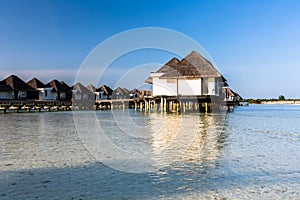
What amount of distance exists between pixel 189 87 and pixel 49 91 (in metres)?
24.1

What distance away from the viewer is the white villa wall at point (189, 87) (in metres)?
24.1

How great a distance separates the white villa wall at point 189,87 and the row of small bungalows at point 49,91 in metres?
20.1

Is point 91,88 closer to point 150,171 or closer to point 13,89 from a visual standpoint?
point 13,89

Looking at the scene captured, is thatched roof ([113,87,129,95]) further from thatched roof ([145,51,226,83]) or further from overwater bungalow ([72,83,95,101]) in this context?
thatched roof ([145,51,226,83])

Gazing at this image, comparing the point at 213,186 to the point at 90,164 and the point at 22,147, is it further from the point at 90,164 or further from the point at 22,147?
the point at 22,147

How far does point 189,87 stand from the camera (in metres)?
24.5

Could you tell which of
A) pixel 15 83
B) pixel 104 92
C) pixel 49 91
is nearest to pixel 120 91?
pixel 104 92

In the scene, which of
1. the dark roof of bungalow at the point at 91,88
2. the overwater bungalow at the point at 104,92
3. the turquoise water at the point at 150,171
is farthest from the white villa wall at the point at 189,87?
the overwater bungalow at the point at 104,92

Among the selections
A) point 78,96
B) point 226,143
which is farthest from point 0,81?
point 226,143

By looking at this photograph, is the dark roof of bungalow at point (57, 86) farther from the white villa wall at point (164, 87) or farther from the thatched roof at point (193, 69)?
the thatched roof at point (193, 69)

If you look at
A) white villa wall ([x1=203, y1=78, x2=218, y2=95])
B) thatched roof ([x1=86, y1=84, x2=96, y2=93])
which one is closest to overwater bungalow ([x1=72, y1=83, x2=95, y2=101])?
thatched roof ([x1=86, y1=84, x2=96, y2=93])

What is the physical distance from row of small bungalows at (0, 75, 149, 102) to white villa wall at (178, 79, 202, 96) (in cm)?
2012

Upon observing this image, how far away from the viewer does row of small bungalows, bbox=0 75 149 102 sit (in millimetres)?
35219

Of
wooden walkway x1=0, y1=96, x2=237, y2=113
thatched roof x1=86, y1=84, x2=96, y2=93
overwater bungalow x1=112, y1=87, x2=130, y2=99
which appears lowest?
wooden walkway x1=0, y1=96, x2=237, y2=113
